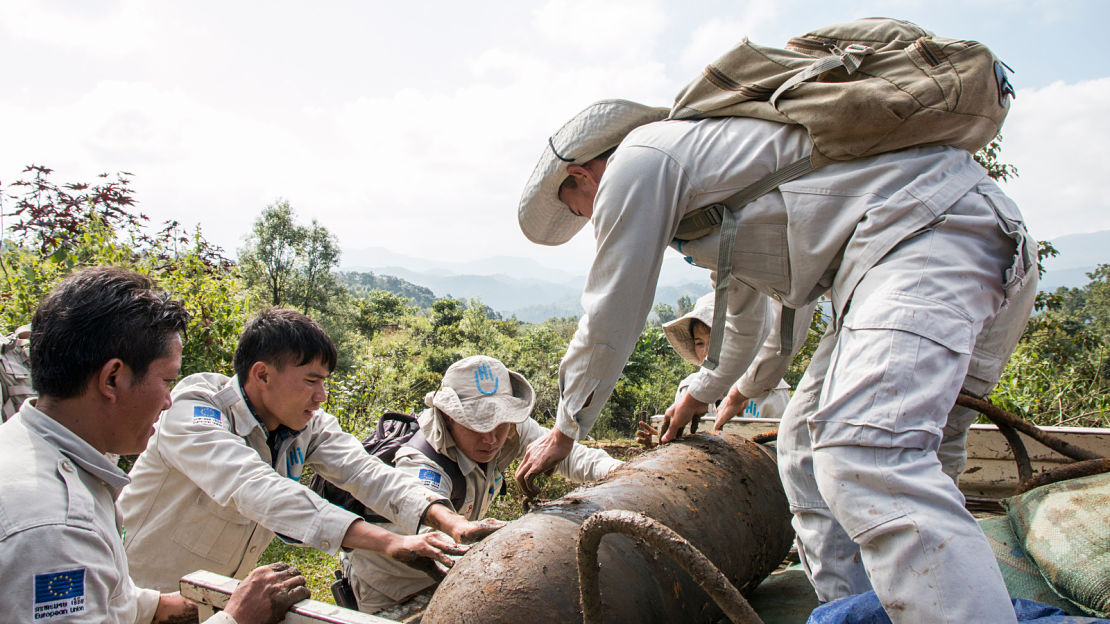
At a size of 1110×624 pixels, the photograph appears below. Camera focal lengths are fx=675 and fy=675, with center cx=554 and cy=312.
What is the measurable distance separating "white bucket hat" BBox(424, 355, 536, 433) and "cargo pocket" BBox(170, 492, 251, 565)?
0.96 m

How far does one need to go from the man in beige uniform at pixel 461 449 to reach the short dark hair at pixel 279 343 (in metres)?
0.58

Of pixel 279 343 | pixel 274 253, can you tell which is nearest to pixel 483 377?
pixel 279 343

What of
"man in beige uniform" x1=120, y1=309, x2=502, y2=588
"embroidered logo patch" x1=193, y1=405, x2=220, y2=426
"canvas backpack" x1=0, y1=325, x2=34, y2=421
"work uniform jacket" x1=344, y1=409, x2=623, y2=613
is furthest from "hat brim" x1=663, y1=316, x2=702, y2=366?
"canvas backpack" x1=0, y1=325, x2=34, y2=421

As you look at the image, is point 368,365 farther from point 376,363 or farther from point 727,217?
point 727,217

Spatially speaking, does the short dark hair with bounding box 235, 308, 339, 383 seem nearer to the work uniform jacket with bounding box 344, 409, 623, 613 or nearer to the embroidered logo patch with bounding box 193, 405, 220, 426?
the embroidered logo patch with bounding box 193, 405, 220, 426

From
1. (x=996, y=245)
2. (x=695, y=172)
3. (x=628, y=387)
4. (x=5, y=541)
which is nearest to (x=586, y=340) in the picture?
(x=695, y=172)

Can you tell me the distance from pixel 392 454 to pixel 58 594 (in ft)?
7.18

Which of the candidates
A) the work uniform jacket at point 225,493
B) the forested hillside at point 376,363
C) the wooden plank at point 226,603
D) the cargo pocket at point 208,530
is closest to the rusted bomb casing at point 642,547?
the wooden plank at point 226,603

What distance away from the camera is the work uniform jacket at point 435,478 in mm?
3176

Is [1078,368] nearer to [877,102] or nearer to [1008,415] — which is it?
[1008,415]

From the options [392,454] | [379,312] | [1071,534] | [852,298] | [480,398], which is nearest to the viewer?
[852,298]

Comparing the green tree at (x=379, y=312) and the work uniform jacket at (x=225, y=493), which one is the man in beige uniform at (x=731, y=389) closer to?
the work uniform jacket at (x=225, y=493)

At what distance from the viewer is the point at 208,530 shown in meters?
2.80

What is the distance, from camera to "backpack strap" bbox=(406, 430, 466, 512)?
332cm
